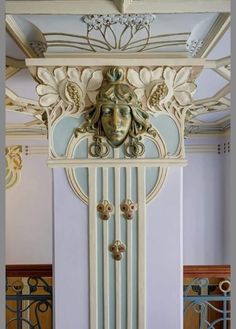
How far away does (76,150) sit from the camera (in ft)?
6.87

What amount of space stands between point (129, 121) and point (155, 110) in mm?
164

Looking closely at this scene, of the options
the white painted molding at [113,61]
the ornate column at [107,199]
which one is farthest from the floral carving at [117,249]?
the white painted molding at [113,61]

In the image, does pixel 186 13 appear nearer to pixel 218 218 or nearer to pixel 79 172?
pixel 79 172

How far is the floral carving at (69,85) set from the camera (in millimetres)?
2049

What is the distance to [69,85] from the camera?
2.05m

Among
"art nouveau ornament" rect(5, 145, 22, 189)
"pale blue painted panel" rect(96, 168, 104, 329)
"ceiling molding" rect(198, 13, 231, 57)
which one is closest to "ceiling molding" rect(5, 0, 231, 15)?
"ceiling molding" rect(198, 13, 231, 57)

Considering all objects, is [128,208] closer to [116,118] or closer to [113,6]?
[116,118]

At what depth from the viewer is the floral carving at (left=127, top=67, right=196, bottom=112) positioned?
6.74 feet

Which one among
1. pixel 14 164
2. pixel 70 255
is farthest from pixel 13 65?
pixel 14 164

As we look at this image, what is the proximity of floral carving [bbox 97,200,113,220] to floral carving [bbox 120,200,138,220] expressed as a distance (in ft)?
0.20

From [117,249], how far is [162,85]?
0.84 meters

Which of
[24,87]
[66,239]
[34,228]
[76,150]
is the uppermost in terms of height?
[24,87]

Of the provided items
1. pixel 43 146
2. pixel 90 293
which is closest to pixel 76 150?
pixel 90 293

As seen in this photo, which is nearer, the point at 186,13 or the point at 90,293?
the point at 186,13
